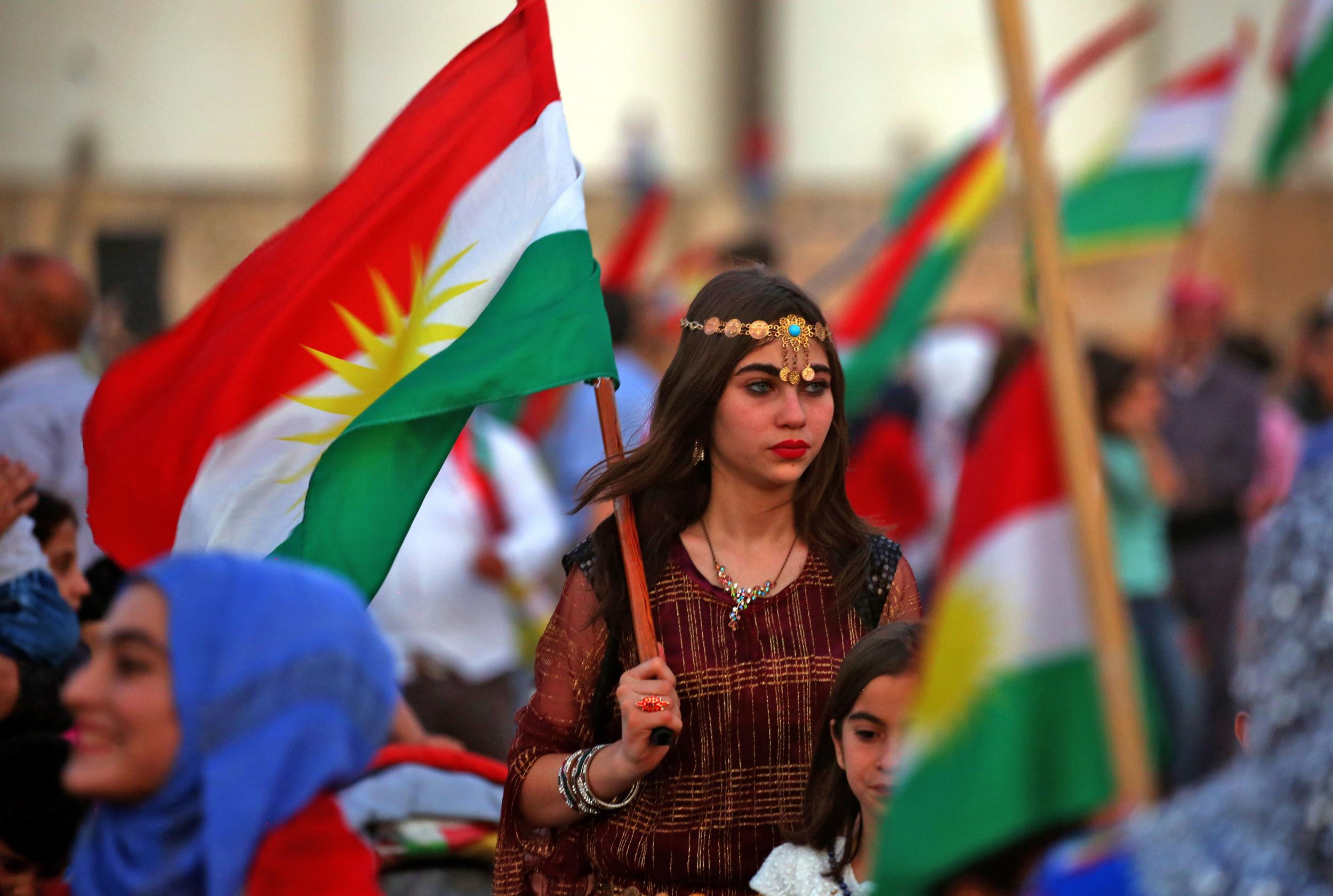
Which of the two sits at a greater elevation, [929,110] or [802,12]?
[802,12]

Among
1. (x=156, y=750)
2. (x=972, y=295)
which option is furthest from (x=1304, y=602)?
(x=972, y=295)

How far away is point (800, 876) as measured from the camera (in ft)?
10.2

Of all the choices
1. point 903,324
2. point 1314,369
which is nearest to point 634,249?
point 903,324

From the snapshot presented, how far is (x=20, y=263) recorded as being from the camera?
5715 millimetres

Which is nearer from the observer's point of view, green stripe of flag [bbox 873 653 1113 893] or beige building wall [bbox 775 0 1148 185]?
green stripe of flag [bbox 873 653 1113 893]

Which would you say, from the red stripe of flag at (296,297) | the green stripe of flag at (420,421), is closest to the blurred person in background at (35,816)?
the red stripe of flag at (296,297)

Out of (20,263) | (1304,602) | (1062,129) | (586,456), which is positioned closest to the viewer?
(1304,602)


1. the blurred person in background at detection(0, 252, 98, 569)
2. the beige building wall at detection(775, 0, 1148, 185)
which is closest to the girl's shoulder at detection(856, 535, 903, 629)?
the blurred person in background at detection(0, 252, 98, 569)

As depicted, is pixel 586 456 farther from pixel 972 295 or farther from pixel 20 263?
pixel 972 295

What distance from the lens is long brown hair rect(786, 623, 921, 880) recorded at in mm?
3105

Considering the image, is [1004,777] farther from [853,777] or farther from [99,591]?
[99,591]

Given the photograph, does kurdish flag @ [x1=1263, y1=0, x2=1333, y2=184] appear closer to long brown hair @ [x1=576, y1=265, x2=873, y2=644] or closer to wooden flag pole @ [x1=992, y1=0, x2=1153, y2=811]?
long brown hair @ [x1=576, y1=265, x2=873, y2=644]

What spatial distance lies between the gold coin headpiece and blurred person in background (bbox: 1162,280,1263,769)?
5143mm

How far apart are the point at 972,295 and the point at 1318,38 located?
67.7 ft
